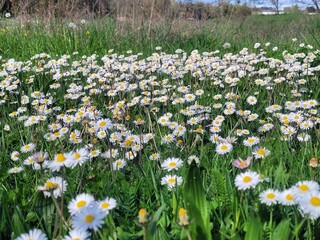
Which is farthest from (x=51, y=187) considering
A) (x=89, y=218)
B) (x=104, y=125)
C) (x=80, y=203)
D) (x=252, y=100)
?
(x=252, y=100)

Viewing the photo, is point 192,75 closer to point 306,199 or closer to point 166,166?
point 166,166

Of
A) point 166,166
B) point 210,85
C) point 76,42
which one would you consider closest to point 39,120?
point 166,166

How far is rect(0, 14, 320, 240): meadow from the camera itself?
1.08 m

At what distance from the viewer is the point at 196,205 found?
3.77 feet

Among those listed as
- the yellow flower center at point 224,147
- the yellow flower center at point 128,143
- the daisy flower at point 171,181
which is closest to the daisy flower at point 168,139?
the yellow flower center at point 128,143

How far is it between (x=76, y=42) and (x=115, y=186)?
3.73 metres

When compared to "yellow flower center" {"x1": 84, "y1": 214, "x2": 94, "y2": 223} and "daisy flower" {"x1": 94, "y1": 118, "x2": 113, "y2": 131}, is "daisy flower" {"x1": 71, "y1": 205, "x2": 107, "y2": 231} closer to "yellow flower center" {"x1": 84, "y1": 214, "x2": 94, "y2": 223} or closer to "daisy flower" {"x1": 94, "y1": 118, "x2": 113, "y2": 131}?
"yellow flower center" {"x1": 84, "y1": 214, "x2": 94, "y2": 223}

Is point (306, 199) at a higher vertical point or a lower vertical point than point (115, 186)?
higher

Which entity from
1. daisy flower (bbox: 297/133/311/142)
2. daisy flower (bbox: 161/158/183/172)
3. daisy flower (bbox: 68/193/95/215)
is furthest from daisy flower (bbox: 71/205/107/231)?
daisy flower (bbox: 297/133/311/142)

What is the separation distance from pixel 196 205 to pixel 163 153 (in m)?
0.79

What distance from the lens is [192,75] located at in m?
3.12

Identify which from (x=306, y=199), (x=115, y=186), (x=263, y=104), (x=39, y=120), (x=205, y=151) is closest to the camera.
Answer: (x=306, y=199)

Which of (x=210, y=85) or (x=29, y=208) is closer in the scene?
(x=29, y=208)

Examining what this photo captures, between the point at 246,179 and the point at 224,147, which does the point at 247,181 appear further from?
the point at 224,147
